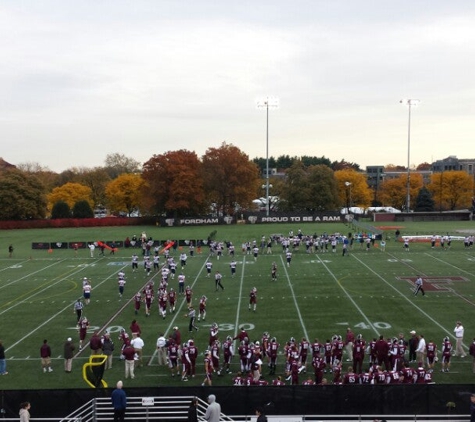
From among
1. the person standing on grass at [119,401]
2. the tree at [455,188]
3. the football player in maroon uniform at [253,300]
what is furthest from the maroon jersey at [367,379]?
the tree at [455,188]

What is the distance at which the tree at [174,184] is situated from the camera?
221 feet

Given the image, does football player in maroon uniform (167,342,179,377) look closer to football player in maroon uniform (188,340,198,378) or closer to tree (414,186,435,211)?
football player in maroon uniform (188,340,198,378)

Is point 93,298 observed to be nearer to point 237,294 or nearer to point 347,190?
point 237,294

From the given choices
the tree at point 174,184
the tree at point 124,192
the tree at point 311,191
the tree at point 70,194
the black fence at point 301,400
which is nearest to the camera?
the black fence at point 301,400

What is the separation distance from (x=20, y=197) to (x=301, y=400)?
205ft

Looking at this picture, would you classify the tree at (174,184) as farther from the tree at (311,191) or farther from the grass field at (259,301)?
the grass field at (259,301)

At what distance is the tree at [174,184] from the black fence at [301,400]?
180ft

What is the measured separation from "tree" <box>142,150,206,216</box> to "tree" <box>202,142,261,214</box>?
1.54 m

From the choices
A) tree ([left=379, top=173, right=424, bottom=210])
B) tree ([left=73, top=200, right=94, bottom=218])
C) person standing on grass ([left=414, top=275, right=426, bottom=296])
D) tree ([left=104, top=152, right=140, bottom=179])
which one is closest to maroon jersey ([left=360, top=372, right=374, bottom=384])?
person standing on grass ([left=414, top=275, right=426, bottom=296])

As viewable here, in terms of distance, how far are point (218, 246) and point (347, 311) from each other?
1738 cm

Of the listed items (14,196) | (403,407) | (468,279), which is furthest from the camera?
(14,196)

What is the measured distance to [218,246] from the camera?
126 ft

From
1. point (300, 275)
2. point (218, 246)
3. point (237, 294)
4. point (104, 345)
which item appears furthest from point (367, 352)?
point (218, 246)

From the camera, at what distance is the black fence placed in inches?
468
